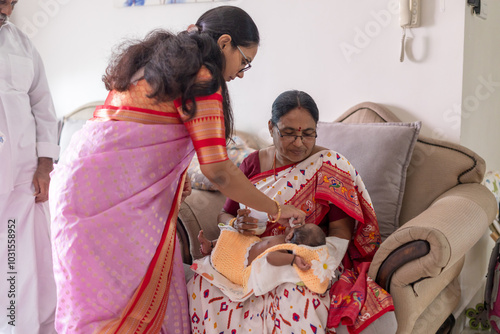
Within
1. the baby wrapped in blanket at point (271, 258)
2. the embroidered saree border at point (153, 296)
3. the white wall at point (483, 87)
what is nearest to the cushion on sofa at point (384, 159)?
the white wall at point (483, 87)

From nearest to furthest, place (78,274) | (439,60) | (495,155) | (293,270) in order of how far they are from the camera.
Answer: (78,274), (293,270), (439,60), (495,155)

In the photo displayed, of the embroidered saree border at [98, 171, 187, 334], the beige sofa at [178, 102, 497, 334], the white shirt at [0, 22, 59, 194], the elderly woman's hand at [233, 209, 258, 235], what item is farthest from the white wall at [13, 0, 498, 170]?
the embroidered saree border at [98, 171, 187, 334]

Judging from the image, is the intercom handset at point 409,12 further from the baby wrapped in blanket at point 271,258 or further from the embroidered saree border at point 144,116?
the embroidered saree border at point 144,116

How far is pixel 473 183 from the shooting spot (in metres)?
2.21

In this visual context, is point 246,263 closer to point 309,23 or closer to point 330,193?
point 330,193

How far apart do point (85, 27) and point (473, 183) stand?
271 cm

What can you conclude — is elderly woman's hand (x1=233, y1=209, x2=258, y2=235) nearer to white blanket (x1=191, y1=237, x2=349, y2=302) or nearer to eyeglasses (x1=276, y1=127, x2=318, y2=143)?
A: white blanket (x1=191, y1=237, x2=349, y2=302)

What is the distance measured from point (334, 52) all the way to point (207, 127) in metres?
1.52

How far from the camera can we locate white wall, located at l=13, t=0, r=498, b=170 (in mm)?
2395

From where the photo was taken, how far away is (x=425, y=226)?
164 centimetres

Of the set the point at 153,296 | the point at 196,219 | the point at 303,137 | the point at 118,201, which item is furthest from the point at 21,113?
the point at 303,137

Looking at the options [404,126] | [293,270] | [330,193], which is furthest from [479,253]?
[293,270]

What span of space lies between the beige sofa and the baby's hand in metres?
0.26

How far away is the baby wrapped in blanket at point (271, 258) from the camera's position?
1.63 m
